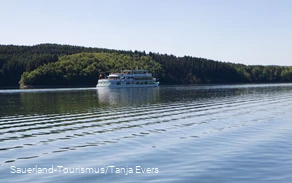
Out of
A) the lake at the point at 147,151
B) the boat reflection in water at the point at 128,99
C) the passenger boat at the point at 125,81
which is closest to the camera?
the lake at the point at 147,151

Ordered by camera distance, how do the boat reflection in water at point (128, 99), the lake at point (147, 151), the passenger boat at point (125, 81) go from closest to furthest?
the lake at point (147, 151) → the boat reflection in water at point (128, 99) → the passenger boat at point (125, 81)

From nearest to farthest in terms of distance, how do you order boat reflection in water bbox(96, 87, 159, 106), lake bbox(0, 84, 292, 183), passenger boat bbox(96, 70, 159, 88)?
lake bbox(0, 84, 292, 183) → boat reflection in water bbox(96, 87, 159, 106) → passenger boat bbox(96, 70, 159, 88)

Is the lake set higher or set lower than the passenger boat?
lower

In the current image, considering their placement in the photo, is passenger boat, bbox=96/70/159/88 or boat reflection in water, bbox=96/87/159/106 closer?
boat reflection in water, bbox=96/87/159/106

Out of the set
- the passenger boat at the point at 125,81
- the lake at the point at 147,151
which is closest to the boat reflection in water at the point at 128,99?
the lake at the point at 147,151

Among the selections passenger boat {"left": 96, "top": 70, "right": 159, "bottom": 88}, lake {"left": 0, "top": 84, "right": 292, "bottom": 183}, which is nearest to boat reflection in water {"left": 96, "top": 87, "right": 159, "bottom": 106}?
lake {"left": 0, "top": 84, "right": 292, "bottom": 183}

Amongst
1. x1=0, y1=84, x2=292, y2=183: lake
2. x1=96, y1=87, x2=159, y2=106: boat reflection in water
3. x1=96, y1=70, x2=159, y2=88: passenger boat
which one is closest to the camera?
x1=0, y1=84, x2=292, y2=183: lake

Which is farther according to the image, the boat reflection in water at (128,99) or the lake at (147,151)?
the boat reflection in water at (128,99)

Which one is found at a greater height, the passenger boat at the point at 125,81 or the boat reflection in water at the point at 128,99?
the passenger boat at the point at 125,81

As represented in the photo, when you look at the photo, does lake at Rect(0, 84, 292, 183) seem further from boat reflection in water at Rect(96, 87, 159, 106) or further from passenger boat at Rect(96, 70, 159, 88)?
passenger boat at Rect(96, 70, 159, 88)

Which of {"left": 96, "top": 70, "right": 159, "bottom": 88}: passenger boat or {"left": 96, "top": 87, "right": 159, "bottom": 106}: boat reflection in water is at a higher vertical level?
{"left": 96, "top": 70, "right": 159, "bottom": 88}: passenger boat

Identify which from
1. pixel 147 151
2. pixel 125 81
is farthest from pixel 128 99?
pixel 125 81

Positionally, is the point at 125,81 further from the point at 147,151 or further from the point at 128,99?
the point at 147,151

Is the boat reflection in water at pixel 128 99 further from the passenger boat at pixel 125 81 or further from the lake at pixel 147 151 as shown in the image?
the passenger boat at pixel 125 81
